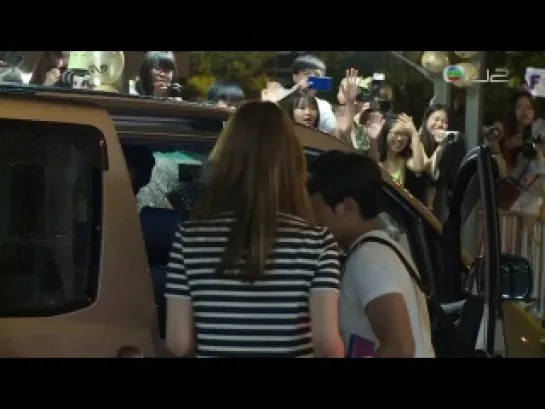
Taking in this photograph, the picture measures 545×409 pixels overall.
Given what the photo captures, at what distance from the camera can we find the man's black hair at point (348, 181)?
3006mm

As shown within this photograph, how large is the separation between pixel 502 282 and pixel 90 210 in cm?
134

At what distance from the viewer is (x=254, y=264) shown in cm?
270

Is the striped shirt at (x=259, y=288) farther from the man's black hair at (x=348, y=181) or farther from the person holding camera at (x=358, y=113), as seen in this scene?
the person holding camera at (x=358, y=113)

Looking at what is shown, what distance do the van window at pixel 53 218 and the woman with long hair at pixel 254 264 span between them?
348 mm

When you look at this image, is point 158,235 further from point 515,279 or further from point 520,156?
point 520,156

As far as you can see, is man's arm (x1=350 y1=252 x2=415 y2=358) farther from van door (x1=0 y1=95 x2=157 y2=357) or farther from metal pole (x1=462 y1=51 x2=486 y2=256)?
metal pole (x1=462 y1=51 x2=486 y2=256)

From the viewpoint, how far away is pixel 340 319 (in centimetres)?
296

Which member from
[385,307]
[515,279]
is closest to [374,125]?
[515,279]

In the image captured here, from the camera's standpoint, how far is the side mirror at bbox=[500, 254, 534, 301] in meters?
3.58

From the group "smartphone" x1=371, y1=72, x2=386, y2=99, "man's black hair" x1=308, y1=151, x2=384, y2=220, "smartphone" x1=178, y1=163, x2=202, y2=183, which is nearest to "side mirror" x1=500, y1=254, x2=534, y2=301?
"man's black hair" x1=308, y1=151, x2=384, y2=220

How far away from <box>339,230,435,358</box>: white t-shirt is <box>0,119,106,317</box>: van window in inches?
27.7
